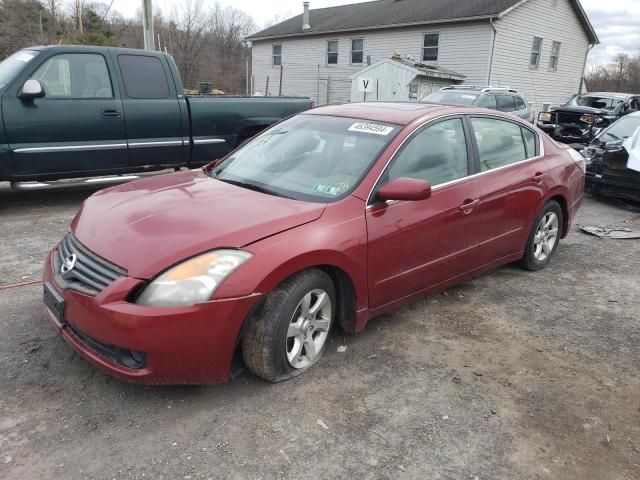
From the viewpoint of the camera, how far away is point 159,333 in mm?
2508

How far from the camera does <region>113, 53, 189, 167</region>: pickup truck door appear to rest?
6668 mm

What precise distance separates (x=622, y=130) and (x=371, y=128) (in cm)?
703

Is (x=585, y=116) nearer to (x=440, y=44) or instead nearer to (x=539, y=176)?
(x=440, y=44)

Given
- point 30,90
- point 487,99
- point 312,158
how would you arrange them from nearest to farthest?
point 312,158, point 30,90, point 487,99

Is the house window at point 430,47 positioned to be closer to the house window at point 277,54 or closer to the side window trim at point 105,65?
the house window at point 277,54

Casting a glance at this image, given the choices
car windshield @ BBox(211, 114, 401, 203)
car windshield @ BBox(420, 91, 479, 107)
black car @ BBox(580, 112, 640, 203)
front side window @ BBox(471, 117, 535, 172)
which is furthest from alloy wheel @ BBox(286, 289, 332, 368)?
car windshield @ BBox(420, 91, 479, 107)

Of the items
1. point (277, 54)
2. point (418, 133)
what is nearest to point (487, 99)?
point (418, 133)

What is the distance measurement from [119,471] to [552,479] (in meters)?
1.96

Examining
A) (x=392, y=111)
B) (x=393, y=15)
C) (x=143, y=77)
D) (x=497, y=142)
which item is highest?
(x=393, y=15)

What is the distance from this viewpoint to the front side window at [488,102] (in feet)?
39.3

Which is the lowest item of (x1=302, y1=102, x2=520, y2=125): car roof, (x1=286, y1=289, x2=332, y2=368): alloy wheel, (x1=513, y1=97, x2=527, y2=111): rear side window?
(x1=286, y1=289, x2=332, y2=368): alloy wheel

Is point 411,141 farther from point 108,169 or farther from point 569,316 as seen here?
point 108,169

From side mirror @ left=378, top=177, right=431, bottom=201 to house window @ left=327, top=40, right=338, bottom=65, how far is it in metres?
24.3

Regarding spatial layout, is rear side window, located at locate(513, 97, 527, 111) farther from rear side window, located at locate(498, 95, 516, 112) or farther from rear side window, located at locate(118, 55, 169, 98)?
rear side window, located at locate(118, 55, 169, 98)
